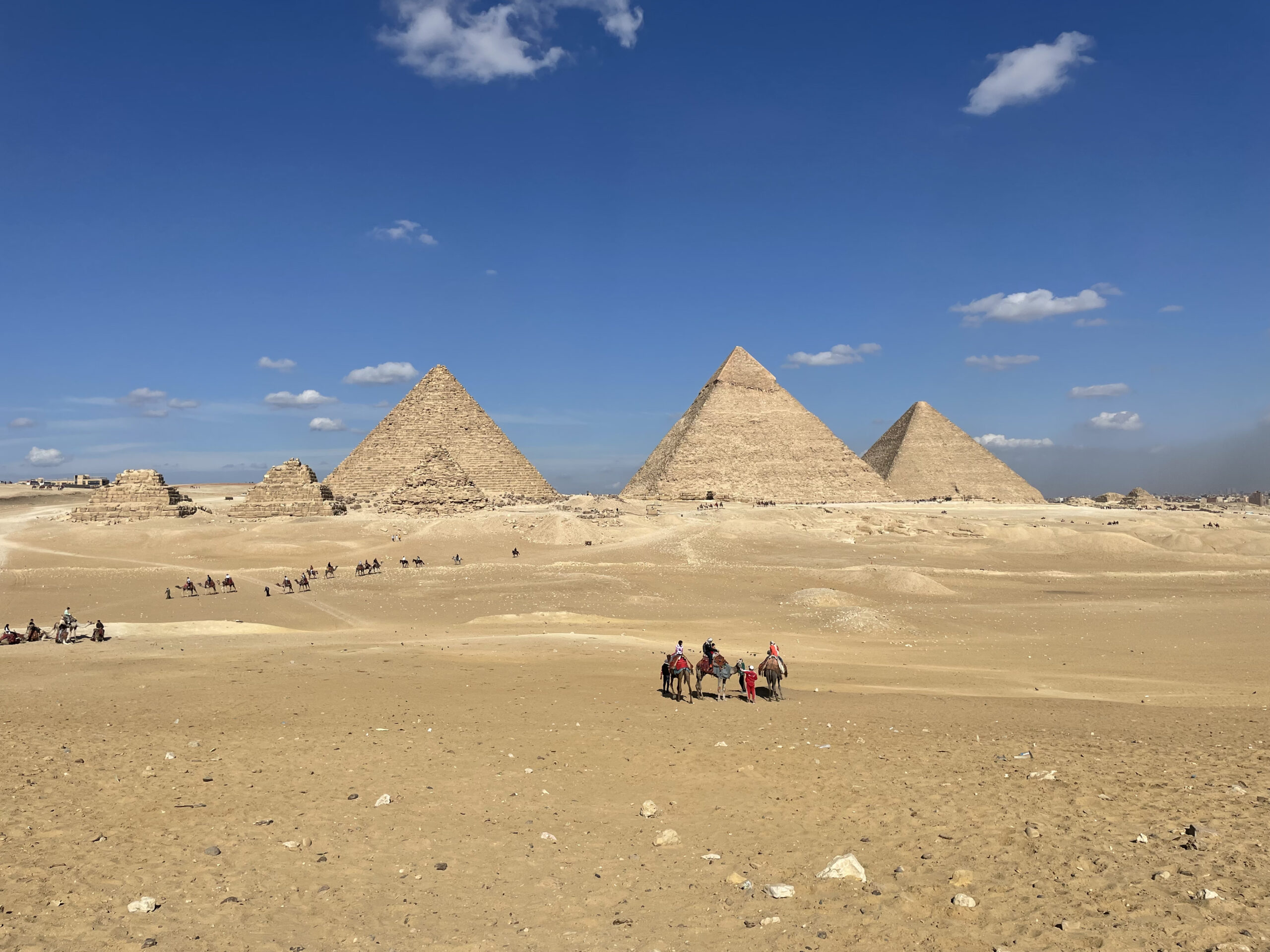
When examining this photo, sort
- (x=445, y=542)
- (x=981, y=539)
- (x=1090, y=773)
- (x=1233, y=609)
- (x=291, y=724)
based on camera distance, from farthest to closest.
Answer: (x=981, y=539) → (x=445, y=542) → (x=1233, y=609) → (x=291, y=724) → (x=1090, y=773)

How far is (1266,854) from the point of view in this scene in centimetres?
450

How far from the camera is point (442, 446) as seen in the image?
60594mm

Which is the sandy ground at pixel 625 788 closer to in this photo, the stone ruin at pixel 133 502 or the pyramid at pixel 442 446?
the stone ruin at pixel 133 502

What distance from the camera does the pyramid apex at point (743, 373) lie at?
233 ft

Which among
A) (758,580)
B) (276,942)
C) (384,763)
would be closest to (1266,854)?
(276,942)

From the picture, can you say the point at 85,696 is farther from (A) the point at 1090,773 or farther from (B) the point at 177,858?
(A) the point at 1090,773

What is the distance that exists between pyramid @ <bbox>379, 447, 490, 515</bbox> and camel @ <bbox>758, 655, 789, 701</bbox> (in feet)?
118

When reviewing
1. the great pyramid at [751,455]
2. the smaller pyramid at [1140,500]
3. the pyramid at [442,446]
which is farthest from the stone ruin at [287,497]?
the smaller pyramid at [1140,500]

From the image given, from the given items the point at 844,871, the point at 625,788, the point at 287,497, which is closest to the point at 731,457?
the point at 287,497

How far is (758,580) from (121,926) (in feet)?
71.8

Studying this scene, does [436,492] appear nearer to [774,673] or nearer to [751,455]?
[751,455]

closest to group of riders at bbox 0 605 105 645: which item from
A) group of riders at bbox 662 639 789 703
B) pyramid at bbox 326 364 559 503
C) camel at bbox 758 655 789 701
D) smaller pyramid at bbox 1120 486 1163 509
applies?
group of riders at bbox 662 639 789 703

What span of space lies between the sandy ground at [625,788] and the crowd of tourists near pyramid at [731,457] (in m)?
42.6

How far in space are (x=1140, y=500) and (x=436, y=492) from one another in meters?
66.6
